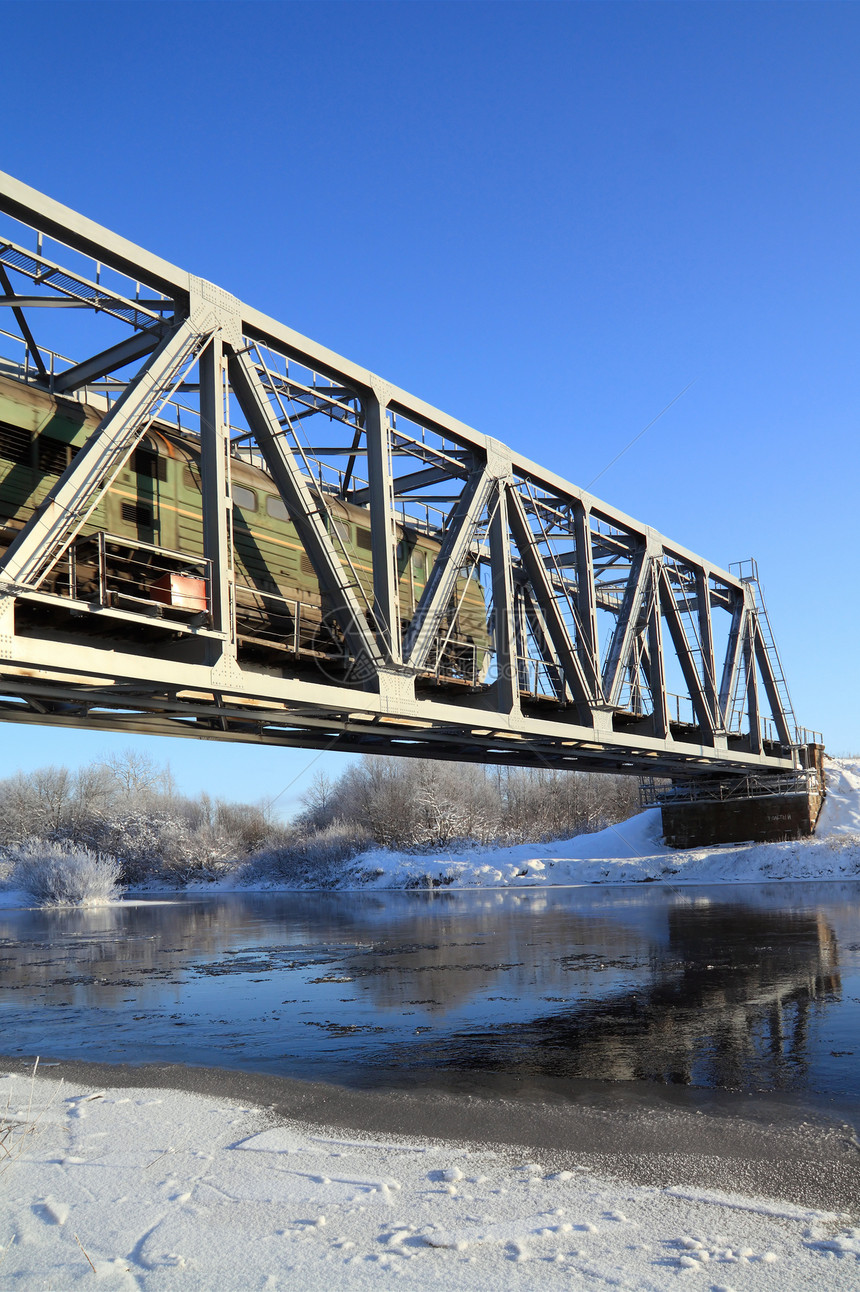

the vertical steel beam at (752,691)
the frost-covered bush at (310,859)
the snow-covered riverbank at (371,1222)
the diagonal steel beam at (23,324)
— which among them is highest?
the diagonal steel beam at (23,324)

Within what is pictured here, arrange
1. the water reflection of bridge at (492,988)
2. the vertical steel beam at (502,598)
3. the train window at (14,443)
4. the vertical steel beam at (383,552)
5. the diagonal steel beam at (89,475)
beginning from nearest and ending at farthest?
the water reflection of bridge at (492,988), the diagonal steel beam at (89,475), the train window at (14,443), the vertical steel beam at (383,552), the vertical steel beam at (502,598)

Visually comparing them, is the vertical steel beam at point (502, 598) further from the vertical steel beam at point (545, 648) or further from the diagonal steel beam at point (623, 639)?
the diagonal steel beam at point (623, 639)

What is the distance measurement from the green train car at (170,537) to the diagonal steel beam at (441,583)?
638 mm

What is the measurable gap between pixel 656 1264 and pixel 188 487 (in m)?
13.5

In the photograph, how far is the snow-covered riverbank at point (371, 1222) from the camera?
4711 mm

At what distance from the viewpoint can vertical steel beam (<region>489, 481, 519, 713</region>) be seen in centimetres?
1988

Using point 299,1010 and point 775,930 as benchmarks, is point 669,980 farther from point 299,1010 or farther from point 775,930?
point 775,930

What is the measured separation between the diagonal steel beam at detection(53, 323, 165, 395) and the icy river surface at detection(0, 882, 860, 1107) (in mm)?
9877

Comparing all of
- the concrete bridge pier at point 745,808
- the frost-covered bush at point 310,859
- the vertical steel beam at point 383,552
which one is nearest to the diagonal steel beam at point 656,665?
the vertical steel beam at point 383,552

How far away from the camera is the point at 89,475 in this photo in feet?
37.9

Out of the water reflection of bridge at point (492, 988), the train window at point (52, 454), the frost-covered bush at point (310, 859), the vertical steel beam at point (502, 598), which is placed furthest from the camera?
the frost-covered bush at point (310, 859)

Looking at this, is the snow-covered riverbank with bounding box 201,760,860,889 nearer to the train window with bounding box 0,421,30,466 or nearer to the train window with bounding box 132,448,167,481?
the train window with bounding box 132,448,167,481

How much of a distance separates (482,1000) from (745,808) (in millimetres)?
33880

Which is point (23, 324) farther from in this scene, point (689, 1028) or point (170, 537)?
point (689, 1028)
